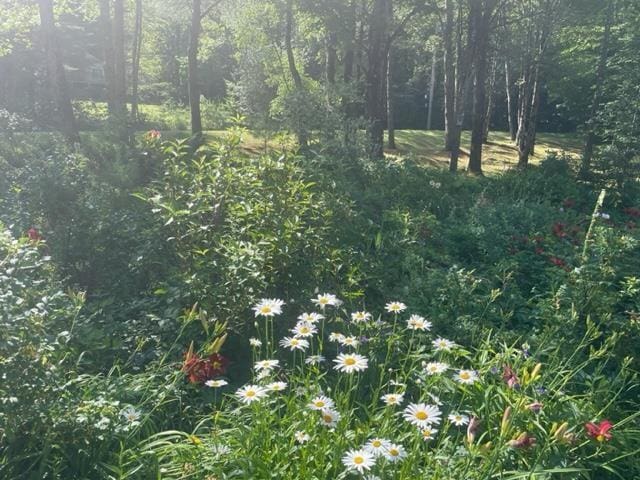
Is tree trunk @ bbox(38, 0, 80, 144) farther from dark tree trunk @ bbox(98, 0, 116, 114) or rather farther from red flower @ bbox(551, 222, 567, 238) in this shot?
red flower @ bbox(551, 222, 567, 238)

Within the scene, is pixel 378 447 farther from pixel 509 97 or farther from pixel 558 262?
pixel 509 97

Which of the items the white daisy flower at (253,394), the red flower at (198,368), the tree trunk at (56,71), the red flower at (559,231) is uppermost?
the tree trunk at (56,71)

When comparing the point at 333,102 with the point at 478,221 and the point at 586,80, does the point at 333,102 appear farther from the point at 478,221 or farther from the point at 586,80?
the point at 586,80

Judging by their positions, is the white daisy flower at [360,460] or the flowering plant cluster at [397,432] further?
the flowering plant cluster at [397,432]

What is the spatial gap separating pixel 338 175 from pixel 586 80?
20600mm

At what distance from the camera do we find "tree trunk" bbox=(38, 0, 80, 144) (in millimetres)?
11564

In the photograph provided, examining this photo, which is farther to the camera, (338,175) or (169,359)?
(338,175)

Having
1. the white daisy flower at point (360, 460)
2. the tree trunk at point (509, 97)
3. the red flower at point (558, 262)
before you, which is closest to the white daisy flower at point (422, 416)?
the white daisy flower at point (360, 460)

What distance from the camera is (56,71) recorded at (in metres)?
12.1

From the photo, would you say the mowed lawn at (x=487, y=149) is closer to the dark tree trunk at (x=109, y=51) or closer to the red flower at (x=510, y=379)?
the dark tree trunk at (x=109, y=51)

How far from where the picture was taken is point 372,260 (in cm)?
475

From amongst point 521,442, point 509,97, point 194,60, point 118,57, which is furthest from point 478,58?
point 521,442

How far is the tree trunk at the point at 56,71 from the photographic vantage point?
37.9 ft

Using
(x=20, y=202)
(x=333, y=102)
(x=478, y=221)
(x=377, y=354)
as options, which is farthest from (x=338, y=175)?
(x=333, y=102)
